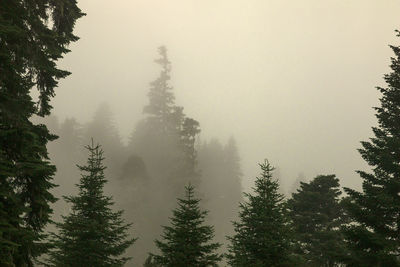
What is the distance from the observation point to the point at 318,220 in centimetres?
2370

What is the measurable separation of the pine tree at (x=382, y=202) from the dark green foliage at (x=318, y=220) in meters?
7.32

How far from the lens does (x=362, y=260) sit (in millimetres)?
14523

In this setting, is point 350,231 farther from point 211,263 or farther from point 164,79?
point 164,79

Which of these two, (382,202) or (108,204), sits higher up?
(382,202)

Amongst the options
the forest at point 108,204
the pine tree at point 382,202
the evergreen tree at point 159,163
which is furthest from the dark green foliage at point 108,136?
the pine tree at point 382,202

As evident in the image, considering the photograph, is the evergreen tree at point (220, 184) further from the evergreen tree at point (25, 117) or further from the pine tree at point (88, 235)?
the evergreen tree at point (25, 117)

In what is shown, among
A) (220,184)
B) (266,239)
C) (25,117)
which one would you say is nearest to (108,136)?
(220,184)

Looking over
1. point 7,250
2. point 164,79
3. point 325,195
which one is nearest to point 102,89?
point 164,79

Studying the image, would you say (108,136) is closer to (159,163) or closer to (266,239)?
(159,163)

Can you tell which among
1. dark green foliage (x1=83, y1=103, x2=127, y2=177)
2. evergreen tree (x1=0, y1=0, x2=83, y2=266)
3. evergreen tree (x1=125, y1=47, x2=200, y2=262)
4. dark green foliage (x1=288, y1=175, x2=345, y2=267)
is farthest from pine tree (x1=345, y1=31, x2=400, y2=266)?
dark green foliage (x1=83, y1=103, x2=127, y2=177)

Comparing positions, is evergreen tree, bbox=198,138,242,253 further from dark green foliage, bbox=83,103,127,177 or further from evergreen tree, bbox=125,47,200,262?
dark green foliage, bbox=83,103,127,177

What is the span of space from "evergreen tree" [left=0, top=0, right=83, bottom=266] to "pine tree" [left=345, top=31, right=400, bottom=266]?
42.1ft

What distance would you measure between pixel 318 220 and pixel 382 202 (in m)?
9.99

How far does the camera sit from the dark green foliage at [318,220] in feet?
72.8
